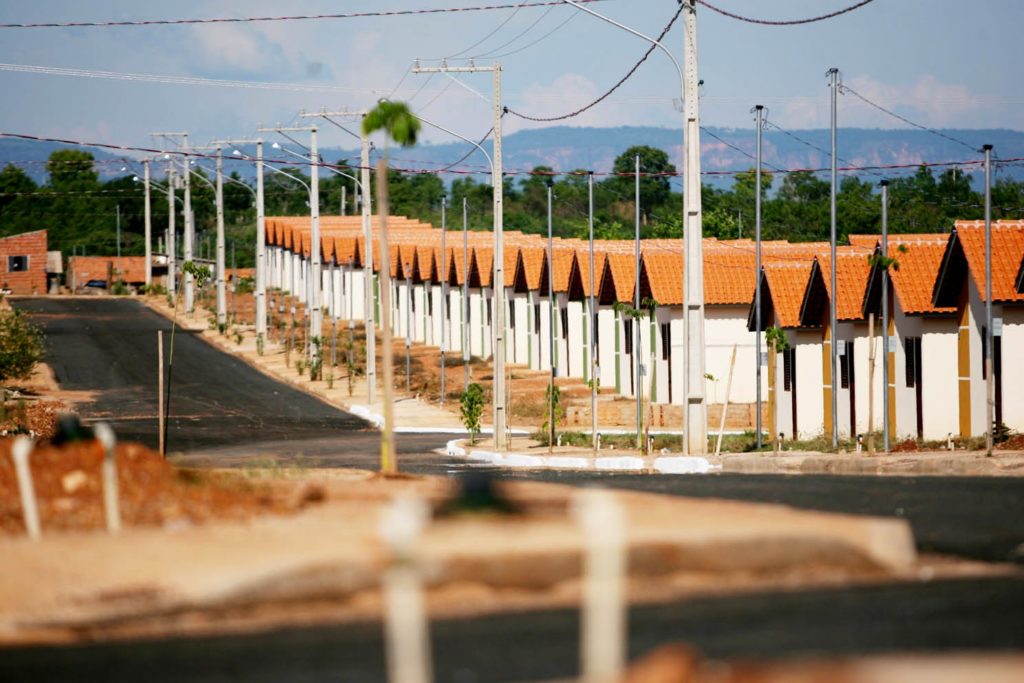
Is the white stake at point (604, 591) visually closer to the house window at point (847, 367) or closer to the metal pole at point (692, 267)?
the metal pole at point (692, 267)

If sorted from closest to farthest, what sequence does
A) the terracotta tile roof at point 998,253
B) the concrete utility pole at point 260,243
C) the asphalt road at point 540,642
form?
the asphalt road at point 540,642 → the terracotta tile roof at point 998,253 → the concrete utility pole at point 260,243

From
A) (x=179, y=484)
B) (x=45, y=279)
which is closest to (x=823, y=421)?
(x=179, y=484)

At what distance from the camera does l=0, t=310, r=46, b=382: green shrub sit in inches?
2253

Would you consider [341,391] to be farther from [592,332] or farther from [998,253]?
[998,253]

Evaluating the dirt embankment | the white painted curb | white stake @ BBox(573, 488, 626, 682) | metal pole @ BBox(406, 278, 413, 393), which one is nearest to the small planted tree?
the white painted curb

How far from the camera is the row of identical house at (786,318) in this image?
3591 centimetres

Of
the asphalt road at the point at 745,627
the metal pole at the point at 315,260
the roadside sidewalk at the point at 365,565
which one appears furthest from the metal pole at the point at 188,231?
the roadside sidewalk at the point at 365,565

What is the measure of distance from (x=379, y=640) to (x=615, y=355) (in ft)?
153

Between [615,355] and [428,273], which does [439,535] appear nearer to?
[615,355]

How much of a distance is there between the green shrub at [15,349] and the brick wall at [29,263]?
228 feet

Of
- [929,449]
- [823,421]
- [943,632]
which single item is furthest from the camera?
[823,421]

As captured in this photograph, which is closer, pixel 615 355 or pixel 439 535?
pixel 439 535

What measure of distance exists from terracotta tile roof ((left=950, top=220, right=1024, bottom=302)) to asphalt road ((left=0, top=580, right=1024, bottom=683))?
2380 centimetres

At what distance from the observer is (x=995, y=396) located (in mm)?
35250
